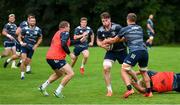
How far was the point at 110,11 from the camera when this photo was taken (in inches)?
2130

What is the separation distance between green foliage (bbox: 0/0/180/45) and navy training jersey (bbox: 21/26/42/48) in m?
33.4

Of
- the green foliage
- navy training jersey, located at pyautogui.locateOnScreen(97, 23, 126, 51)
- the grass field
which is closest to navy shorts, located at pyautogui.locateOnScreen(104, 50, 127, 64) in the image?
navy training jersey, located at pyautogui.locateOnScreen(97, 23, 126, 51)

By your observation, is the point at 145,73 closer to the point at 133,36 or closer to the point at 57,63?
the point at 133,36

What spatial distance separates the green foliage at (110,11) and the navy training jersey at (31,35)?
1316 inches

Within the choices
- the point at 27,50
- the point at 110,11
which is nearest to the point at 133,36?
the point at 27,50

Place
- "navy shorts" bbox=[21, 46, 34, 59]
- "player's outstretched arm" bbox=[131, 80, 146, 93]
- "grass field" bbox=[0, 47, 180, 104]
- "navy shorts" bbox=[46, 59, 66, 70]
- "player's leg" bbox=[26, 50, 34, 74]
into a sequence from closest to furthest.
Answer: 1. "grass field" bbox=[0, 47, 180, 104]
2. "navy shorts" bbox=[46, 59, 66, 70]
3. "player's outstretched arm" bbox=[131, 80, 146, 93]
4. "navy shorts" bbox=[21, 46, 34, 59]
5. "player's leg" bbox=[26, 50, 34, 74]

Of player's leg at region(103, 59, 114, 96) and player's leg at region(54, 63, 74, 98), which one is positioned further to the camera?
player's leg at region(103, 59, 114, 96)

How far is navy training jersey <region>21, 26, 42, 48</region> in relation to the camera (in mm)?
19109

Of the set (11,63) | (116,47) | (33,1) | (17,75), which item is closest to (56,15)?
(33,1)

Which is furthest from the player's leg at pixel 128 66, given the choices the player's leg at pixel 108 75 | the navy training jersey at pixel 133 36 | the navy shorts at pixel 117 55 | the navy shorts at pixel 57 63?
the navy shorts at pixel 57 63

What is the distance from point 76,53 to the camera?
21.3 metres

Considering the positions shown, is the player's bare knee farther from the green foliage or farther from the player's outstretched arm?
the green foliage

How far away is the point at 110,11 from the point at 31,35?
116ft

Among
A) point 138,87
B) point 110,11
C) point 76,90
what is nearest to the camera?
point 138,87
